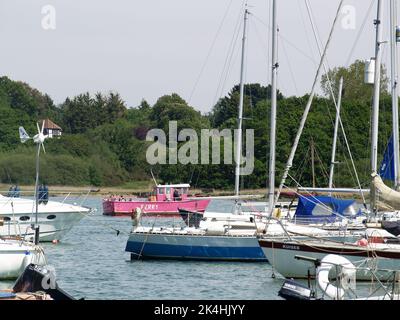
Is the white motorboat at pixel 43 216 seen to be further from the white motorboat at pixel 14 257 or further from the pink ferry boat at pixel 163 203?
the pink ferry boat at pixel 163 203

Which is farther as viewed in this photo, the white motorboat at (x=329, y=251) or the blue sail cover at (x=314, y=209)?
the blue sail cover at (x=314, y=209)

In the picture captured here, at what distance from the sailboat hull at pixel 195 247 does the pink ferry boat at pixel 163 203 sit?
31.7 metres

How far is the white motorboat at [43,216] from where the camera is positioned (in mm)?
43531

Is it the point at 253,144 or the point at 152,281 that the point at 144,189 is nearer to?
the point at 253,144

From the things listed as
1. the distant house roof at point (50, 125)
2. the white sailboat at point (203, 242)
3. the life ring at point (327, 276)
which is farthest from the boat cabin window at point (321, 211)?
the distant house roof at point (50, 125)

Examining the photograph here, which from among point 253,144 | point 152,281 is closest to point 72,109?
point 253,144

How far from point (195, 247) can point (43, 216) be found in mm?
8320

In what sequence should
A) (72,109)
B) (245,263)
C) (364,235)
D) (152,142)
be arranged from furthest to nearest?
(72,109) < (152,142) < (245,263) < (364,235)

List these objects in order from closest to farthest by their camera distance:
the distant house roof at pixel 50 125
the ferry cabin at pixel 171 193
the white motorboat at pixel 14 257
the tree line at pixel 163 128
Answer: the white motorboat at pixel 14 257 → the ferry cabin at pixel 171 193 → the tree line at pixel 163 128 → the distant house roof at pixel 50 125

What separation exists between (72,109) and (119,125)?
12.3 metres

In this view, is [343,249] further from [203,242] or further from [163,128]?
[163,128]

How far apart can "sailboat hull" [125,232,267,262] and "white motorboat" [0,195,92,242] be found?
5.07m
